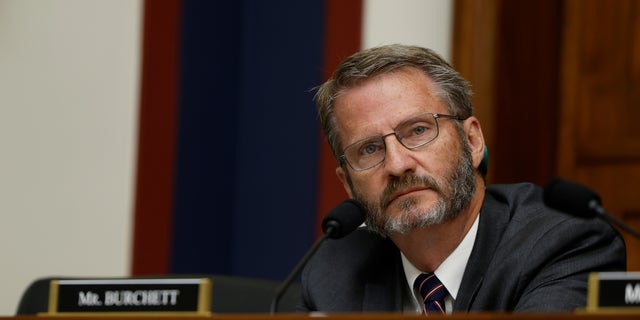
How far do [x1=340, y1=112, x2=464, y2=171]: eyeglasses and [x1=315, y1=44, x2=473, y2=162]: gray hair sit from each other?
0.19 ft

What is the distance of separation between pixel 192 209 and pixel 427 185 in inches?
80.6

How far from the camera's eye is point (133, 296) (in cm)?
184

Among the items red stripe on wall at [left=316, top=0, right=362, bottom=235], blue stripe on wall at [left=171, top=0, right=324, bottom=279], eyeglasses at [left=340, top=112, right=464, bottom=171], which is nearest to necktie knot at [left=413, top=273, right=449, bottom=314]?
eyeglasses at [left=340, top=112, right=464, bottom=171]

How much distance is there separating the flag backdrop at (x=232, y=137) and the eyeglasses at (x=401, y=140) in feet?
4.74

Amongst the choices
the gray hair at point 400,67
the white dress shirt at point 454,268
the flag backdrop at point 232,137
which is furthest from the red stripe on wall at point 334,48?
the white dress shirt at point 454,268

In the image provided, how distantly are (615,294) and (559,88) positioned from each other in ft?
6.73

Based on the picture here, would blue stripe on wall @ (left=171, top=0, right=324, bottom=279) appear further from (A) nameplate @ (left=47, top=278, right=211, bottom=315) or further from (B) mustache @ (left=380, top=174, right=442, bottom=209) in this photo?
(A) nameplate @ (left=47, top=278, right=211, bottom=315)

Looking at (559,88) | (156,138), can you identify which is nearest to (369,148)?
(559,88)

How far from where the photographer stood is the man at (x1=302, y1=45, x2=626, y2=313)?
2.28 meters

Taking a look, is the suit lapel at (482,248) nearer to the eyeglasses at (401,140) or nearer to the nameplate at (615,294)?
the eyeglasses at (401,140)

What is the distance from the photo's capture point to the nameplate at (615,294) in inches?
62.7

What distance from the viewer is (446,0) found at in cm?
357

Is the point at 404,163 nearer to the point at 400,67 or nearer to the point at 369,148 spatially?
the point at 369,148

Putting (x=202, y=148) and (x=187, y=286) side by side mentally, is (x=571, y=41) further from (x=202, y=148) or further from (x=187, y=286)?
(x=187, y=286)
